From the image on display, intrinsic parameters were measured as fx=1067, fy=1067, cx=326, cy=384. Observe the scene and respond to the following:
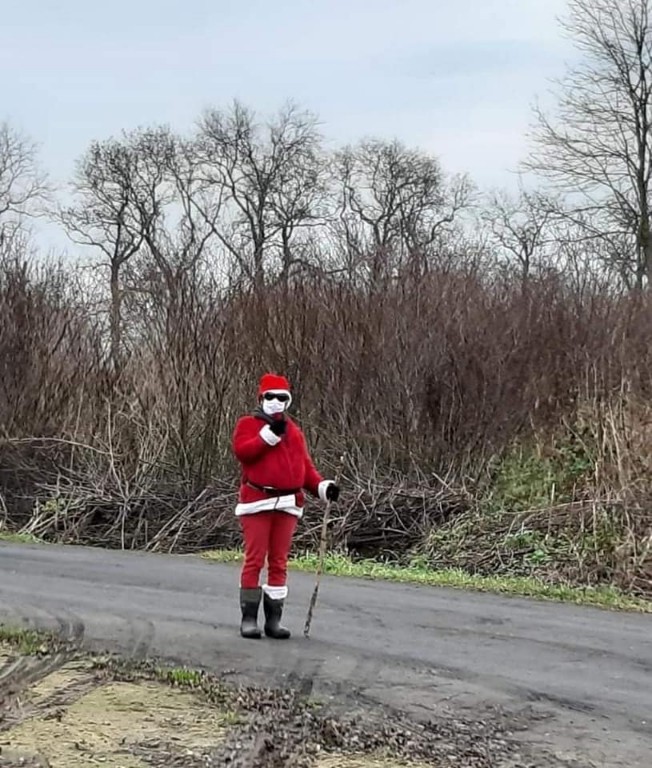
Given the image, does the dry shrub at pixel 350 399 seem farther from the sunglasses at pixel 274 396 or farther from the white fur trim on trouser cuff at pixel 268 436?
the white fur trim on trouser cuff at pixel 268 436

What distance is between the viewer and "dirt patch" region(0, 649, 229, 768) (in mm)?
5391

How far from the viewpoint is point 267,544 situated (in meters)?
8.12

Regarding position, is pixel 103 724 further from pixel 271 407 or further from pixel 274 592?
pixel 271 407

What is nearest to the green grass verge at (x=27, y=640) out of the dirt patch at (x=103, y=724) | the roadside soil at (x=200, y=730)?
the roadside soil at (x=200, y=730)

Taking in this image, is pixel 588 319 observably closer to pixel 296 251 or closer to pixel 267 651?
pixel 296 251

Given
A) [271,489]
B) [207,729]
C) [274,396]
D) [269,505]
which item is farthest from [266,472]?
[207,729]

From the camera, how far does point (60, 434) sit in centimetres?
1916

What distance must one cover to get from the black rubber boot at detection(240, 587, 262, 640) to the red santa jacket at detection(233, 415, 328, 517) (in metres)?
0.70

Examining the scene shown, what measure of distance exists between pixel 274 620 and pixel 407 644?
1.07 m

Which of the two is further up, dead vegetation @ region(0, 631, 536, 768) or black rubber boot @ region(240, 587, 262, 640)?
black rubber boot @ region(240, 587, 262, 640)

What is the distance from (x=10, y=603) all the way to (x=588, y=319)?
1033cm

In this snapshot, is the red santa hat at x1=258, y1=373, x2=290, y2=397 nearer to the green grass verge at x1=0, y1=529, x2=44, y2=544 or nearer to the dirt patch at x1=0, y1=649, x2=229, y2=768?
the dirt patch at x1=0, y1=649, x2=229, y2=768

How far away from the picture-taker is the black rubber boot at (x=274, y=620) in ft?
27.1

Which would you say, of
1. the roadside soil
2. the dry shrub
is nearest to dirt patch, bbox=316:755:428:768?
the roadside soil
